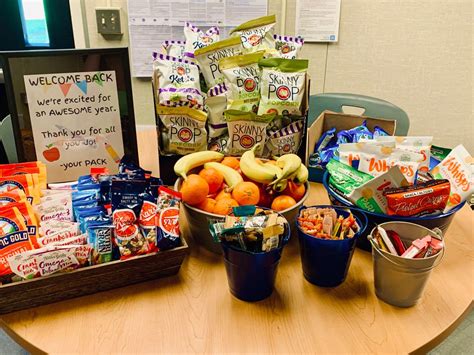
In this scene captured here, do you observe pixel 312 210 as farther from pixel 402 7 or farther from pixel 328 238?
pixel 402 7

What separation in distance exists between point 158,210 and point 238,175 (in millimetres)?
232

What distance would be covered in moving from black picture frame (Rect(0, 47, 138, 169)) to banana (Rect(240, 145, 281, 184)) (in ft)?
1.20

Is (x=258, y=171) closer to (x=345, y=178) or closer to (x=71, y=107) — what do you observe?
(x=345, y=178)

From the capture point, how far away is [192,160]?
1.03 meters

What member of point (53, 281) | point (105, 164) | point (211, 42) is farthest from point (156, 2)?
point (53, 281)

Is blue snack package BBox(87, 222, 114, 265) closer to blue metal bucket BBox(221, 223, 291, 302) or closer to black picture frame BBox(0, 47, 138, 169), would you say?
blue metal bucket BBox(221, 223, 291, 302)

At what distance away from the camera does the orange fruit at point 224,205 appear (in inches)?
34.5

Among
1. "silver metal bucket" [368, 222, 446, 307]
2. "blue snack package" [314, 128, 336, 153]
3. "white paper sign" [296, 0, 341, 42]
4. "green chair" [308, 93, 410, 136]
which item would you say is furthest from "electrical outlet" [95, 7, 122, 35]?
"silver metal bucket" [368, 222, 446, 307]

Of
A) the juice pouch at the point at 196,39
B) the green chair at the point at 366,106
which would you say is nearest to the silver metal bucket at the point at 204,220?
the juice pouch at the point at 196,39

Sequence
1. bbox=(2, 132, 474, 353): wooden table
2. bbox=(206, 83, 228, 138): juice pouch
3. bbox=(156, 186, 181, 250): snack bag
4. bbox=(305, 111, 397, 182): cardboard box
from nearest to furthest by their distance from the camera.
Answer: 1. bbox=(2, 132, 474, 353): wooden table
2. bbox=(156, 186, 181, 250): snack bag
3. bbox=(206, 83, 228, 138): juice pouch
4. bbox=(305, 111, 397, 182): cardboard box

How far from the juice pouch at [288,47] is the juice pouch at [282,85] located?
100 mm

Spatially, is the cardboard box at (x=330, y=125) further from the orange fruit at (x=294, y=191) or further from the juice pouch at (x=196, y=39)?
the juice pouch at (x=196, y=39)

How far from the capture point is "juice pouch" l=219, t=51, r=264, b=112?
1126mm

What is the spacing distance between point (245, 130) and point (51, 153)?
0.53m
